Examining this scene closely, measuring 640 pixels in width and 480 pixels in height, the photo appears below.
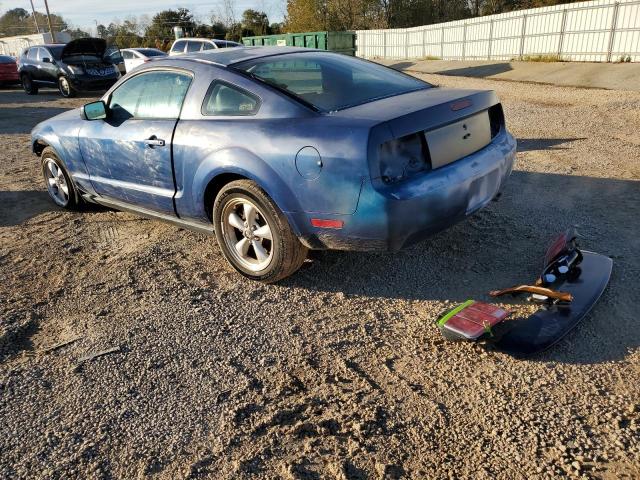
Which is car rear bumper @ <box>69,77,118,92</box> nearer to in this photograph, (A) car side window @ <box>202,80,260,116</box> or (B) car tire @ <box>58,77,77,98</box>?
(B) car tire @ <box>58,77,77,98</box>

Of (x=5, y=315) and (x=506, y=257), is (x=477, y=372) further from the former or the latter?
(x=5, y=315)

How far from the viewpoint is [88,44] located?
53.4 feet

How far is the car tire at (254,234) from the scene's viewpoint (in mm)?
3369

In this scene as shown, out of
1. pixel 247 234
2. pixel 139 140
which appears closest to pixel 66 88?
pixel 139 140

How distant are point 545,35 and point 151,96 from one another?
2112cm

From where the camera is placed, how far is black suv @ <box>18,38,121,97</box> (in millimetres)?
16203

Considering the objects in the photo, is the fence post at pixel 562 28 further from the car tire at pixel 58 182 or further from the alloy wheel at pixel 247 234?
the alloy wheel at pixel 247 234

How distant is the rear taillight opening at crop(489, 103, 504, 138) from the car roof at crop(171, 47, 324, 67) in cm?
160

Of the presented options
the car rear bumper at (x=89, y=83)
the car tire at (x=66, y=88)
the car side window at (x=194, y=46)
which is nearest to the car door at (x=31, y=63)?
the car tire at (x=66, y=88)

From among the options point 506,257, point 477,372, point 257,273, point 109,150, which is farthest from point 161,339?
point 506,257

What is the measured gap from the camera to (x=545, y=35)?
69.2 ft

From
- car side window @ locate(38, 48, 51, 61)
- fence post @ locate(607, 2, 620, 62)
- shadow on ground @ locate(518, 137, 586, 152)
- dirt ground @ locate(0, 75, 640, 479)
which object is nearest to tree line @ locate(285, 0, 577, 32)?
fence post @ locate(607, 2, 620, 62)

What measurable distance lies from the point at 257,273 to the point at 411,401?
1.56 m

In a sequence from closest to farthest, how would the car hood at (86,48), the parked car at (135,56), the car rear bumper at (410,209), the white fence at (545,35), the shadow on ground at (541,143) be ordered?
the car rear bumper at (410,209) < the shadow on ground at (541,143) < the car hood at (86,48) < the white fence at (545,35) < the parked car at (135,56)
